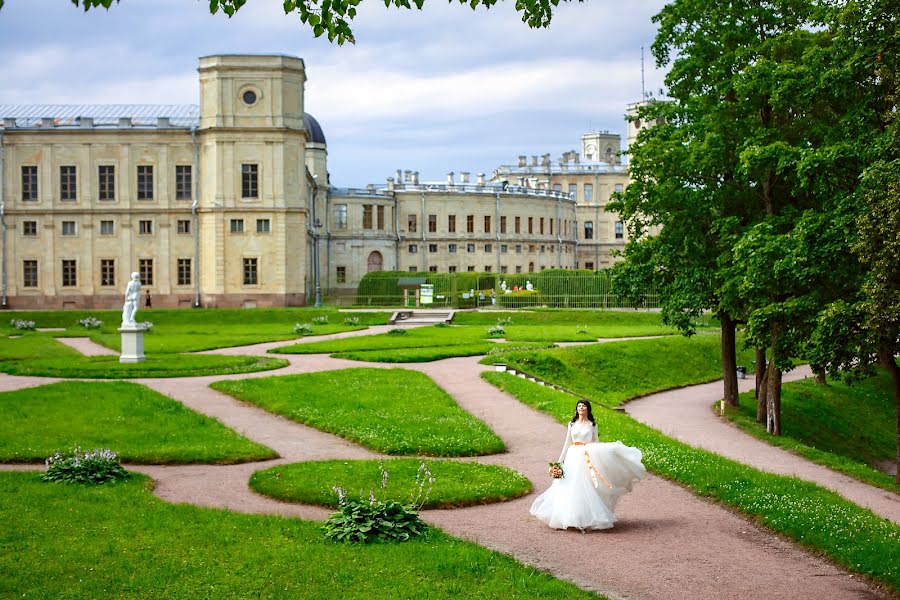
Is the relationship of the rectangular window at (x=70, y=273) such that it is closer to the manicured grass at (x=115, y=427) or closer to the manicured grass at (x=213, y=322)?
the manicured grass at (x=213, y=322)

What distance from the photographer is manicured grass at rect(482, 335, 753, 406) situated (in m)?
32.6

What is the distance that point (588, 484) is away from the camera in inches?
521

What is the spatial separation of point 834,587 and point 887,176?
10.3 m

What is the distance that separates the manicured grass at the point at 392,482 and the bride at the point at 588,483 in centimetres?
166

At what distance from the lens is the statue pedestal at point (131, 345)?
107 ft

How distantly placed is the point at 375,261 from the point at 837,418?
61.4 m

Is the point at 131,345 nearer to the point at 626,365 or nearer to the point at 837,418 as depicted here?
the point at 626,365

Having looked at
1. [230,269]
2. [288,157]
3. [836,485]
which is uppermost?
[288,157]

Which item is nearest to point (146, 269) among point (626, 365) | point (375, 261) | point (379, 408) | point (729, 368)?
point (375, 261)

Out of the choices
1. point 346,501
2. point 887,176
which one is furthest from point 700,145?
point 346,501

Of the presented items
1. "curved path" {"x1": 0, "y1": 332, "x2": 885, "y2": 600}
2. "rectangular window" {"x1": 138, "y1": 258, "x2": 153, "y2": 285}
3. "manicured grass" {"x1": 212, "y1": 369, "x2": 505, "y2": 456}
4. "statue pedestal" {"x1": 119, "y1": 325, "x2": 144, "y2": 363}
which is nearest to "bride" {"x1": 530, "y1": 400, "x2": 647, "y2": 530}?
"curved path" {"x1": 0, "y1": 332, "x2": 885, "y2": 600}

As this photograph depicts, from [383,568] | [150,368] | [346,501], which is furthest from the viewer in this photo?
[150,368]

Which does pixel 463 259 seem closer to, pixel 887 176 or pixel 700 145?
pixel 700 145

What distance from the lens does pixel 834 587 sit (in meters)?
11.2
